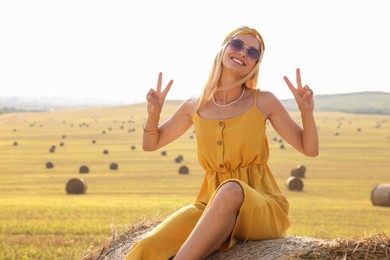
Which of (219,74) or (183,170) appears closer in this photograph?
(219,74)

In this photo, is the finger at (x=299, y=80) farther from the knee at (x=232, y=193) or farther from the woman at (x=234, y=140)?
the knee at (x=232, y=193)

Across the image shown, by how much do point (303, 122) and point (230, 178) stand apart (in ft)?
2.63

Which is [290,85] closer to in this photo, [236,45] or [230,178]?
[236,45]

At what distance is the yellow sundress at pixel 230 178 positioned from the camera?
6473mm

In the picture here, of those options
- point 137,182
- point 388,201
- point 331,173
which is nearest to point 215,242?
point 388,201

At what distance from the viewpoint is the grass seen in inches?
669

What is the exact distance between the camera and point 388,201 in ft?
83.0

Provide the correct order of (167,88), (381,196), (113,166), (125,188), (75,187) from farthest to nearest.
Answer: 1. (113,166)
2. (125,188)
3. (75,187)
4. (381,196)
5. (167,88)

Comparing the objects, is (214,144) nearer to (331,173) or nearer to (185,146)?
(331,173)

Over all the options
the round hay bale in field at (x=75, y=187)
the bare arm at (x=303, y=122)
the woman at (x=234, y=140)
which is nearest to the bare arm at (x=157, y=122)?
the woman at (x=234, y=140)

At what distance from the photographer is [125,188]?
3164cm

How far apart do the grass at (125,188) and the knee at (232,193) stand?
Result: 229cm

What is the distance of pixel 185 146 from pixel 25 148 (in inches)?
515

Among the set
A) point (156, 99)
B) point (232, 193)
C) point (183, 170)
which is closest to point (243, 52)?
point (156, 99)
